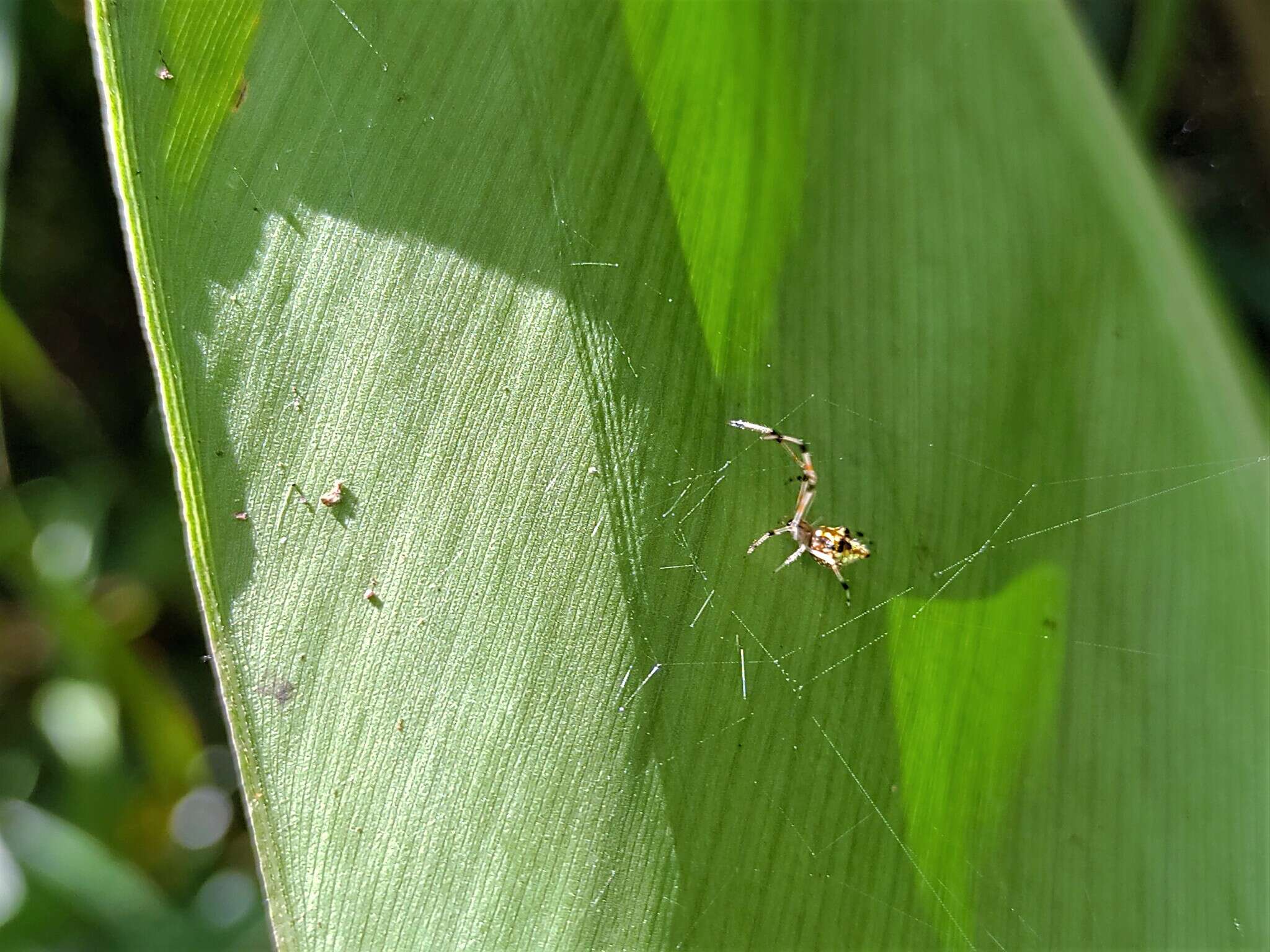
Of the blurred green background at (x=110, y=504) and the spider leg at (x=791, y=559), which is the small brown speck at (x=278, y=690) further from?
the blurred green background at (x=110, y=504)

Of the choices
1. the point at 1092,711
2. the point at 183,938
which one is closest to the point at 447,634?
the point at 1092,711

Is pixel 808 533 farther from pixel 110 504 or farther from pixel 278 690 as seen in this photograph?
pixel 110 504

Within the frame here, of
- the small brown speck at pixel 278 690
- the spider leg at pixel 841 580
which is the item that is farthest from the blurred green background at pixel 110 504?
the spider leg at pixel 841 580

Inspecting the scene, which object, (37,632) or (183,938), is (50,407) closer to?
(37,632)

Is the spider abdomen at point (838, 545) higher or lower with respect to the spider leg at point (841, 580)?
higher

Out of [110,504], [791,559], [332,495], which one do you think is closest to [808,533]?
[791,559]

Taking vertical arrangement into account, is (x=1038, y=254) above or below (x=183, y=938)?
above
